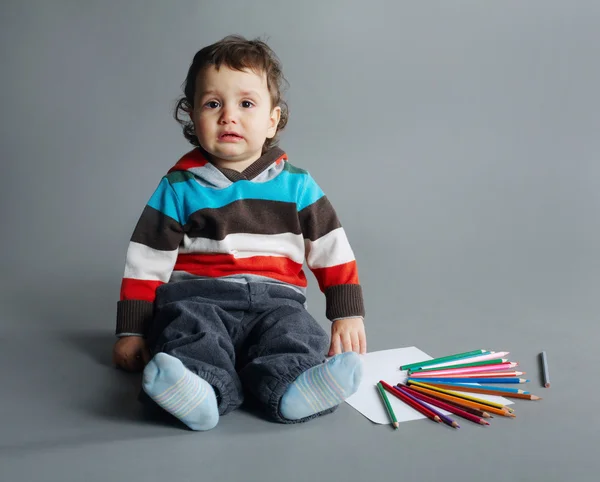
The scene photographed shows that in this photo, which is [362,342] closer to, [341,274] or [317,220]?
[341,274]

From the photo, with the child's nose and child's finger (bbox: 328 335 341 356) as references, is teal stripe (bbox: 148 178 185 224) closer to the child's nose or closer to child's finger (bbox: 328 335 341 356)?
the child's nose

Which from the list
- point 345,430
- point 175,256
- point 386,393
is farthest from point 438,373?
point 175,256

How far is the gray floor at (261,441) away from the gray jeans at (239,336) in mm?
67

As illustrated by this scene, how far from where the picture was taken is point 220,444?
1.37m

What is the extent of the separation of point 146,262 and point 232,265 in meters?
0.18

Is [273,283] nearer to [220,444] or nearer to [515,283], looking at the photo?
[220,444]

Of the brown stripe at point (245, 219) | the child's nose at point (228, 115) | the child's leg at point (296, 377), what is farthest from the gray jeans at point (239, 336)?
the child's nose at point (228, 115)

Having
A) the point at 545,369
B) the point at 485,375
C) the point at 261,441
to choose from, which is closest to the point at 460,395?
the point at 485,375

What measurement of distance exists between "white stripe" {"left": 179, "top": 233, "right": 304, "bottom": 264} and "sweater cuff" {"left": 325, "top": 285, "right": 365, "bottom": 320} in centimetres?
12

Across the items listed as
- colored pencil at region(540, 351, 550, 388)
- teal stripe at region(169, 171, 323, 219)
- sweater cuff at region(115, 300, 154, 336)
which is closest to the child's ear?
teal stripe at region(169, 171, 323, 219)

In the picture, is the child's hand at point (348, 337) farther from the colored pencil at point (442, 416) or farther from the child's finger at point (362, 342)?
the colored pencil at point (442, 416)

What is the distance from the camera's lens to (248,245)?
5.76 feet

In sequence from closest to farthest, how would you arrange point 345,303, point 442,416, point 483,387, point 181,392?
point 181,392, point 442,416, point 483,387, point 345,303

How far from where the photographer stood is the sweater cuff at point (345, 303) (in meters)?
1.77
